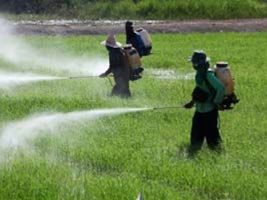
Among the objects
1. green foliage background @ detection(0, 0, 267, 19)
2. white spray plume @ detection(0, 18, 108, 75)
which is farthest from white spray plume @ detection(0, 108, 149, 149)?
green foliage background @ detection(0, 0, 267, 19)

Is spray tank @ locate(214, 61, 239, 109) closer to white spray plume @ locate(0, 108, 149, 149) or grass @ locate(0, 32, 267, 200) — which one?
grass @ locate(0, 32, 267, 200)

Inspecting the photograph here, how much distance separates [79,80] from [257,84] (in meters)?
3.27

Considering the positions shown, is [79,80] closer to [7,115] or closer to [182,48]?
[7,115]

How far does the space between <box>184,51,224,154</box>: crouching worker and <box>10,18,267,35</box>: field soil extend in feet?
49.1

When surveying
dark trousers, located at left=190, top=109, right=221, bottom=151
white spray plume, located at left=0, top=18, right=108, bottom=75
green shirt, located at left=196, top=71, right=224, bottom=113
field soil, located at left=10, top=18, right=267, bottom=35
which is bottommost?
field soil, located at left=10, top=18, right=267, bottom=35

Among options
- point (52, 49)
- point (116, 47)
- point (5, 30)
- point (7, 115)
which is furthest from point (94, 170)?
point (5, 30)

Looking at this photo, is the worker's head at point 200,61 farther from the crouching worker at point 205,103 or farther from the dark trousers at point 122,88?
the dark trousers at point 122,88

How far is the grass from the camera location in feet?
21.8

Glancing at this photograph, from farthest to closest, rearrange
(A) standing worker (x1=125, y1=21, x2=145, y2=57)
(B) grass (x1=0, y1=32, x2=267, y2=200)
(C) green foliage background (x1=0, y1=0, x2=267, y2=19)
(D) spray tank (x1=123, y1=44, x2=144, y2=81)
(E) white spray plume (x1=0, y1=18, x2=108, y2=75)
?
(C) green foliage background (x1=0, y1=0, x2=267, y2=19) → (E) white spray plume (x1=0, y1=18, x2=108, y2=75) → (A) standing worker (x1=125, y1=21, x2=145, y2=57) → (D) spray tank (x1=123, y1=44, x2=144, y2=81) → (B) grass (x1=0, y1=32, x2=267, y2=200)

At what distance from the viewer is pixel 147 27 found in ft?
79.3

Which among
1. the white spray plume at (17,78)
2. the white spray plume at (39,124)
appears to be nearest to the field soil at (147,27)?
the white spray plume at (17,78)

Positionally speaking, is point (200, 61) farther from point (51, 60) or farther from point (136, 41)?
point (51, 60)

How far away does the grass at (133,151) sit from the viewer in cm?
664

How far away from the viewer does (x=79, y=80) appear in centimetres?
1277
